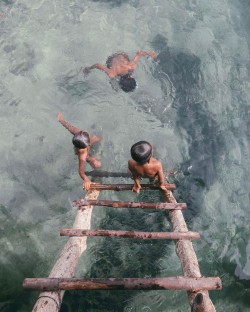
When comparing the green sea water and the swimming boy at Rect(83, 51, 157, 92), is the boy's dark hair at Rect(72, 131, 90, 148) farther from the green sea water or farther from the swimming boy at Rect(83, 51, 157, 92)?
the swimming boy at Rect(83, 51, 157, 92)

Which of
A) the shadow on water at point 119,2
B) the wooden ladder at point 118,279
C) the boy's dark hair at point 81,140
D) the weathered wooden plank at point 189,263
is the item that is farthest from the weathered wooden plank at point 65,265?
the shadow on water at point 119,2

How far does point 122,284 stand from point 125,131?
15.1 ft

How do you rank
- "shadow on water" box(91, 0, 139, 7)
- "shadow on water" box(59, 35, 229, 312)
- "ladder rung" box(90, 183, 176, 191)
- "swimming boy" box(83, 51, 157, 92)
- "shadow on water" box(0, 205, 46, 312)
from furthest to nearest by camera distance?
"shadow on water" box(91, 0, 139, 7) < "swimming boy" box(83, 51, 157, 92) < "shadow on water" box(59, 35, 229, 312) < "shadow on water" box(0, 205, 46, 312) < "ladder rung" box(90, 183, 176, 191)

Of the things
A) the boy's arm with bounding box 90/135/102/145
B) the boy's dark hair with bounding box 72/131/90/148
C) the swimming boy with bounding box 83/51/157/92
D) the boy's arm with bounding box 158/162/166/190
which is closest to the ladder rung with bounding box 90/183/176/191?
the boy's arm with bounding box 158/162/166/190

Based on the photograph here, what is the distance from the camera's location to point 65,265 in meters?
3.69

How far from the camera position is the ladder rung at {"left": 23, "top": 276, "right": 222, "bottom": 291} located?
10.2 ft

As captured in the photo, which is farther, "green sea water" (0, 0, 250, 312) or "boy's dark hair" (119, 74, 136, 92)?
"boy's dark hair" (119, 74, 136, 92)

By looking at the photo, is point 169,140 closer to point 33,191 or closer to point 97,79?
point 97,79

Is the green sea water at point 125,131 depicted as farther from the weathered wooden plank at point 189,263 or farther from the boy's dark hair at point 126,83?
the weathered wooden plank at point 189,263

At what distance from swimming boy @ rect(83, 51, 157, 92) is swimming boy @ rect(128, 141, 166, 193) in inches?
141

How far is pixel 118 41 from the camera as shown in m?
9.17

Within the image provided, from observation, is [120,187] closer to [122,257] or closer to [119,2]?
→ [122,257]

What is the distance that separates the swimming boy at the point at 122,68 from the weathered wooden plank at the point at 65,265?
3.67 m

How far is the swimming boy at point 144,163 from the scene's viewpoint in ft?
13.6
